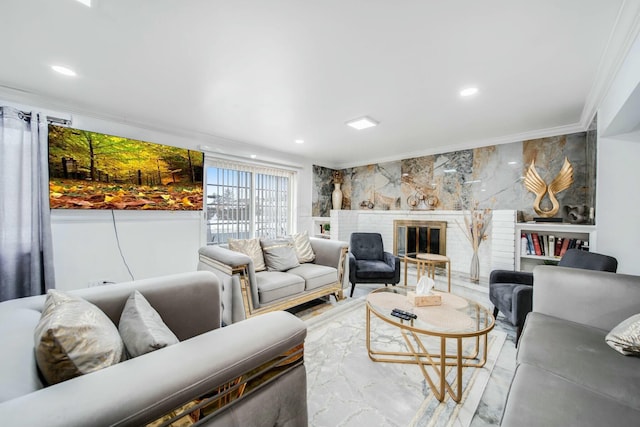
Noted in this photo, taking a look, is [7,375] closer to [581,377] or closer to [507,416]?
[507,416]

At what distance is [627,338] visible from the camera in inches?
46.5

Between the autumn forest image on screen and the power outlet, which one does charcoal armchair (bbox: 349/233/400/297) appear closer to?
the autumn forest image on screen

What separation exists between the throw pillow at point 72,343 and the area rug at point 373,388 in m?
1.09

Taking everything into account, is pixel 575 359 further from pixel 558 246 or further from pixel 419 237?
pixel 419 237

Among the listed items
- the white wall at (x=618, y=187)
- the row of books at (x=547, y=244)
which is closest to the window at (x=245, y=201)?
the row of books at (x=547, y=244)

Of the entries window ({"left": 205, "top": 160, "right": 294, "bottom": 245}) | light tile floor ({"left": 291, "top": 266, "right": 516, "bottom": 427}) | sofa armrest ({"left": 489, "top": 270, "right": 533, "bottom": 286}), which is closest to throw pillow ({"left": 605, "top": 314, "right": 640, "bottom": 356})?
light tile floor ({"left": 291, "top": 266, "right": 516, "bottom": 427})

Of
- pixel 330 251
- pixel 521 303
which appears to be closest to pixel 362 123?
pixel 330 251

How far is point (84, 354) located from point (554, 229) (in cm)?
433

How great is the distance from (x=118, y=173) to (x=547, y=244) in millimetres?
5350

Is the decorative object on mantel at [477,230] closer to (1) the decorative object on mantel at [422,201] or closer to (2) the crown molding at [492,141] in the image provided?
(1) the decorative object on mantel at [422,201]

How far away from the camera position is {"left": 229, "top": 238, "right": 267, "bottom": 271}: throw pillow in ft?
8.89

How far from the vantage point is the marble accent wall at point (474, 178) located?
122 inches

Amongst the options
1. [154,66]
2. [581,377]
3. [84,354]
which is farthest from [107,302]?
[581,377]

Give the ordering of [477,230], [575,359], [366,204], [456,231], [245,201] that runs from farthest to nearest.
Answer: [366,204] → [245,201] → [456,231] → [477,230] → [575,359]
